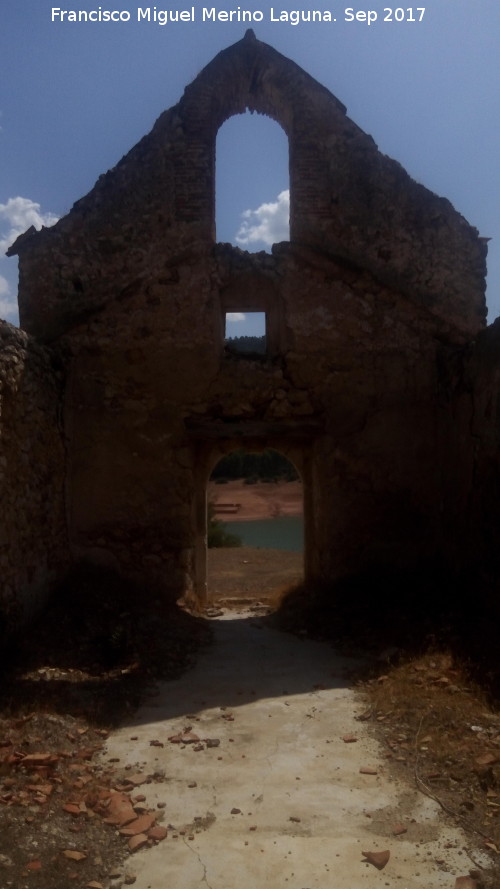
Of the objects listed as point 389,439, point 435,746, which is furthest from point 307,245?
point 435,746

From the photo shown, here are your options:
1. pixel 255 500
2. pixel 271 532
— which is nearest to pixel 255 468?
pixel 255 500

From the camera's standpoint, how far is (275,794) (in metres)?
4.05

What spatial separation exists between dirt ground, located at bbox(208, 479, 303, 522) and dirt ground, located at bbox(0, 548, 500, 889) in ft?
78.9

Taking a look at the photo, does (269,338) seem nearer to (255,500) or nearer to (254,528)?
(254,528)

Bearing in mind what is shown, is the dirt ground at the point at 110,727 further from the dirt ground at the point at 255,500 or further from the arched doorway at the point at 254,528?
the dirt ground at the point at 255,500

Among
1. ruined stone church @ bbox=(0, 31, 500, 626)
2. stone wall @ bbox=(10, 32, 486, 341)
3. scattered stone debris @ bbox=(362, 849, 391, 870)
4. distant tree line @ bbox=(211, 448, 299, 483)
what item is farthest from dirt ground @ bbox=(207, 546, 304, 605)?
distant tree line @ bbox=(211, 448, 299, 483)

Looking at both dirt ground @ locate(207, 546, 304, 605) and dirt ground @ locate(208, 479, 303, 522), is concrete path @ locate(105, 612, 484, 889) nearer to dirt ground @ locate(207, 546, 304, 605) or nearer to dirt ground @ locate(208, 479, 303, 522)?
dirt ground @ locate(207, 546, 304, 605)

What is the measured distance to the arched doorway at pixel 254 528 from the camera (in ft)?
40.2

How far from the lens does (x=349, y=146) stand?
8.55 meters

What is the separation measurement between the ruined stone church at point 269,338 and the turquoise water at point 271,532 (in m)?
17.2

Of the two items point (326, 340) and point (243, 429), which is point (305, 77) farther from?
point (243, 429)

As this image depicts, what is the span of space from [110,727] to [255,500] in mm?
28977

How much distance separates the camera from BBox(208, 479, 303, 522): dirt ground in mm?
32188

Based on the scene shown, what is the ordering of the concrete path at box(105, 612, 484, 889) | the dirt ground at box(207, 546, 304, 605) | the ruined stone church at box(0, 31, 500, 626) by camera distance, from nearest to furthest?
1. the concrete path at box(105, 612, 484, 889)
2. the ruined stone church at box(0, 31, 500, 626)
3. the dirt ground at box(207, 546, 304, 605)
